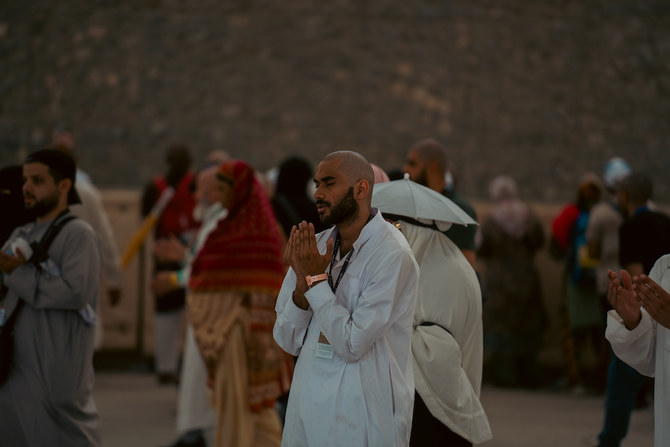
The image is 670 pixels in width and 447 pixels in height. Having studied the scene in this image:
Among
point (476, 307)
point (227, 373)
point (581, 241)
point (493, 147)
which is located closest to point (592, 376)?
point (581, 241)

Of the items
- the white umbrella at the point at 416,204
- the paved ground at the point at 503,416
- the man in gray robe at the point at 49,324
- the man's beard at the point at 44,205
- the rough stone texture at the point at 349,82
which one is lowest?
the paved ground at the point at 503,416

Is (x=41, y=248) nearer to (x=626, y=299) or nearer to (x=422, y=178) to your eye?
(x=422, y=178)

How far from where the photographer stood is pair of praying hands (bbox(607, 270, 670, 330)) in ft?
12.5

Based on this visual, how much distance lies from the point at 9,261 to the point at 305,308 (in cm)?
198

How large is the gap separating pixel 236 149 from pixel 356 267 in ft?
33.3

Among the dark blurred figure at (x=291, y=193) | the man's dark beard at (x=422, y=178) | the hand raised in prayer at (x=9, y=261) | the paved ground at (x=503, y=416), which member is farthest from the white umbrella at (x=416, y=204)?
the paved ground at (x=503, y=416)

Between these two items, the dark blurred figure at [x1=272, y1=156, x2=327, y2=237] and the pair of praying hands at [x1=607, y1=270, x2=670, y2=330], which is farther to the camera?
the dark blurred figure at [x1=272, y1=156, x2=327, y2=237]

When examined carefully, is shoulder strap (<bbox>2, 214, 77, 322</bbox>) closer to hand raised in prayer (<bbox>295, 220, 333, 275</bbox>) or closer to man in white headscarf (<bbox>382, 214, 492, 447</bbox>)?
man in white headscarf (<bbox>382, 214, 492, 447</bbox>)

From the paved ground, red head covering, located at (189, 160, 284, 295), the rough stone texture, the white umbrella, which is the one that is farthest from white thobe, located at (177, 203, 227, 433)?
the rough stone texture

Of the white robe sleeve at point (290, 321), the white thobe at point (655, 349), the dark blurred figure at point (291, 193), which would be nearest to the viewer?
the white robe sleeve at point (290, 321)

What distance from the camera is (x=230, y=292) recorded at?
6.25 m

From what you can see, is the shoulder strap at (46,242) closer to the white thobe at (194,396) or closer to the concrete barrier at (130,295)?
the white thobe at (194,396)

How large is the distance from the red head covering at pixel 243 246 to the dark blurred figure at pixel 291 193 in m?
0.60

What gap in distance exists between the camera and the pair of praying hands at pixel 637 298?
3816 mm
